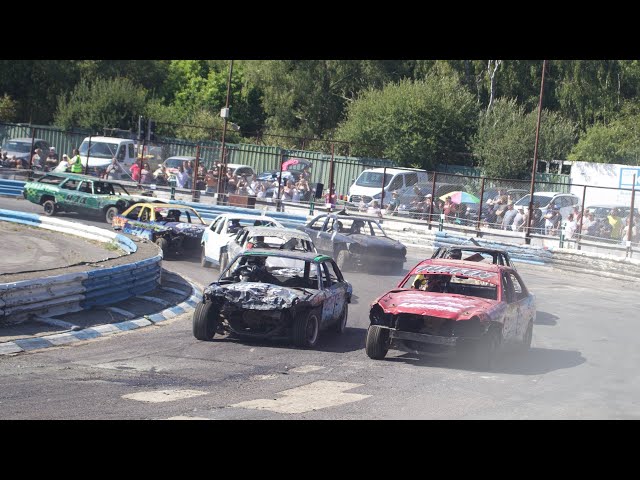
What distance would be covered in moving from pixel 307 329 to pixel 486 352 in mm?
2443

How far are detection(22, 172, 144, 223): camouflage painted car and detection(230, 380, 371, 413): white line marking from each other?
20.2m

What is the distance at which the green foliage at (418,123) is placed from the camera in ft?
165

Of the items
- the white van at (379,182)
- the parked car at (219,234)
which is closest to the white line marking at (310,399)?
the parked car at (219,234)

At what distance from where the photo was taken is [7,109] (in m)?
57.7

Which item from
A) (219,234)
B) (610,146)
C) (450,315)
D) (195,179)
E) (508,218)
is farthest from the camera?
(610,146)

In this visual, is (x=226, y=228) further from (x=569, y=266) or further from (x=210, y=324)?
(x=569, y=266)

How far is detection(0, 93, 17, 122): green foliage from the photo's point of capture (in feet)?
188

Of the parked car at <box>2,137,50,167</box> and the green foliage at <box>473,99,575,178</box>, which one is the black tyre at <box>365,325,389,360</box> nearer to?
the parked car at <box>2,137,50,167</box>

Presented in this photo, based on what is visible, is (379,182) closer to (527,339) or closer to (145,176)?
(145,176)

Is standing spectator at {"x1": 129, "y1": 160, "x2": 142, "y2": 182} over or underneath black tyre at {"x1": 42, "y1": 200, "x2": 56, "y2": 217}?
over

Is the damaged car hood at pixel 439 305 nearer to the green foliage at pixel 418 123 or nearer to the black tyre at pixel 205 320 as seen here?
the black tyre at pixel 205 320

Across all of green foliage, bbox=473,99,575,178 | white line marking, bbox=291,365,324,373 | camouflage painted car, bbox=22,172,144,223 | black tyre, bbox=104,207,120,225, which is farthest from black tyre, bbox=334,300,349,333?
green foliage, bbox=473,99,575,178

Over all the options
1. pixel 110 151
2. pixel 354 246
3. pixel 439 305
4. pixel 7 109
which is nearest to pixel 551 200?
pixel 354 246

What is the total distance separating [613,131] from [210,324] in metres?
40.8
